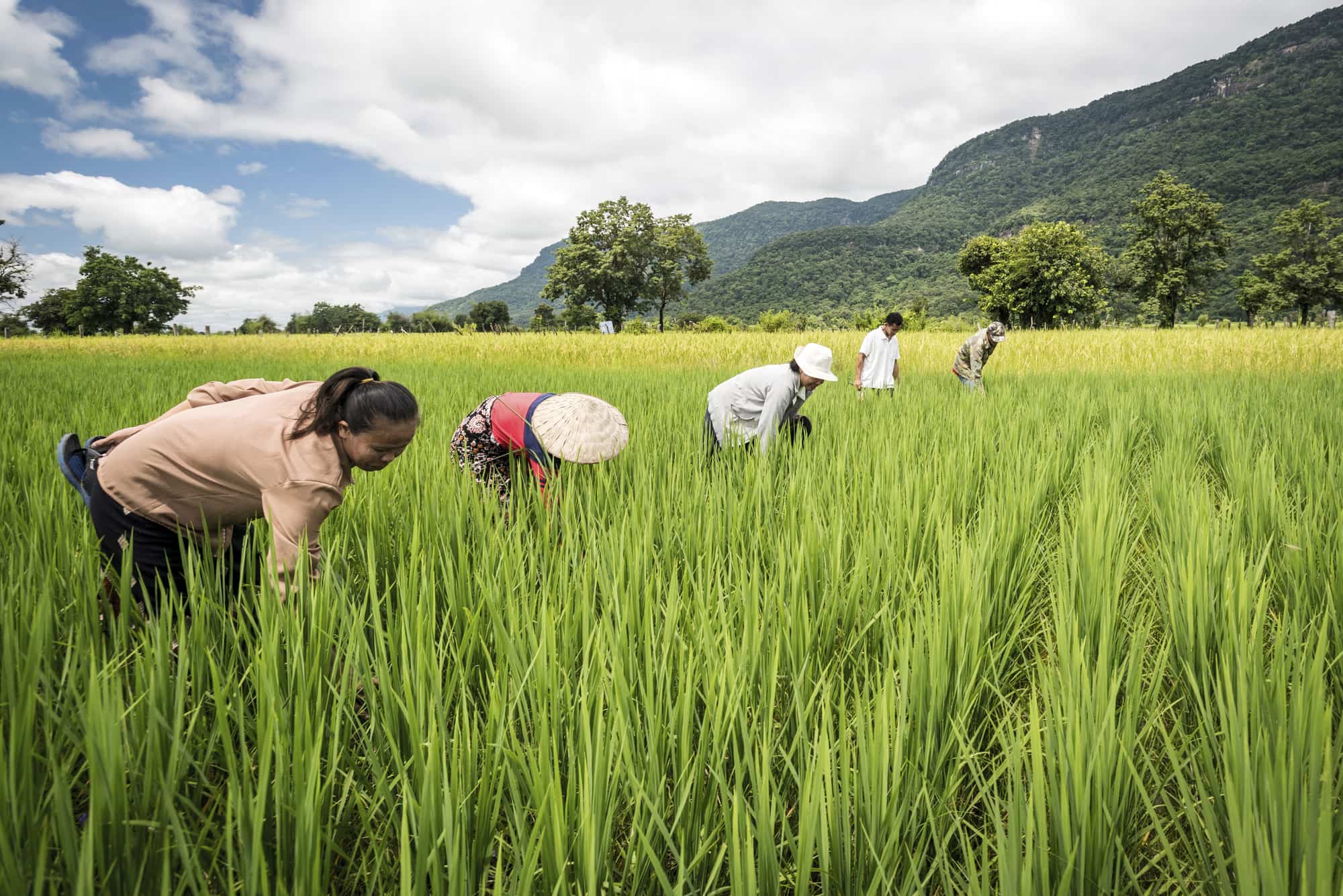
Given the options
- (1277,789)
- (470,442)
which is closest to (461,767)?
(1277,789)

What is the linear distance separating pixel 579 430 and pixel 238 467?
105 cm

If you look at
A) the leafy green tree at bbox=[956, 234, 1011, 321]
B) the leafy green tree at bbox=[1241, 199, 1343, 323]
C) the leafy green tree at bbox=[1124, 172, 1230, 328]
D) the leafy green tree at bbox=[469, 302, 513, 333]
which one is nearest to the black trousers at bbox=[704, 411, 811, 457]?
the leafy green tree at bbox=[956, 234, 1011, 321]

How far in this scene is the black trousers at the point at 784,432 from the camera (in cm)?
374

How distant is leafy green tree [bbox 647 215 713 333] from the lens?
46.4 m

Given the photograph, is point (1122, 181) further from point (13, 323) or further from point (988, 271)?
point (13, 323)

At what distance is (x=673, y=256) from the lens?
46.6 metres

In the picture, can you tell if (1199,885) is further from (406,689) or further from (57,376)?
(57,376)

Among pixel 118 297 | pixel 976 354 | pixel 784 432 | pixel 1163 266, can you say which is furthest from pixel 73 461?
pixel 118 297

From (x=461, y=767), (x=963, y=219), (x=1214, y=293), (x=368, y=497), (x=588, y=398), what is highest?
(x=963, y=219)

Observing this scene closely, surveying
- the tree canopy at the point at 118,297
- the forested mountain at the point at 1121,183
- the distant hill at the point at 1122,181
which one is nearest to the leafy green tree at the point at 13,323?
the tree canopy at the point at 118,297

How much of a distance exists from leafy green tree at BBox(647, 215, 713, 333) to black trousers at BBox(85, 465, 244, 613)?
45.2 metres

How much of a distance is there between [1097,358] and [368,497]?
40.9ft

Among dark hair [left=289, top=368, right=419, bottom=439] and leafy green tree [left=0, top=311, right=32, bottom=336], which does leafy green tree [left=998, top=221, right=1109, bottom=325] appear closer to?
dark hair [left=289, top=368, right=419, bottom=439]

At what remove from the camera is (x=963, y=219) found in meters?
107
